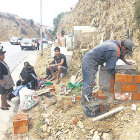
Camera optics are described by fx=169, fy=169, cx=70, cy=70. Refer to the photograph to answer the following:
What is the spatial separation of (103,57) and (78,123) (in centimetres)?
143

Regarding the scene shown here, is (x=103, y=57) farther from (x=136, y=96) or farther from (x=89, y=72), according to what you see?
(x=136, y=96)

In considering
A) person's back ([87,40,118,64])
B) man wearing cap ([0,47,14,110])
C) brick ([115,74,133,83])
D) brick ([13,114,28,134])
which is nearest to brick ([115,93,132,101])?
brick ([115,74,133,83])

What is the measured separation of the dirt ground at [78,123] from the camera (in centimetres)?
292

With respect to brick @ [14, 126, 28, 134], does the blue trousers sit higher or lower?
higher

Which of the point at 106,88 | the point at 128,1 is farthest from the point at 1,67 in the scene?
the point at 128,1

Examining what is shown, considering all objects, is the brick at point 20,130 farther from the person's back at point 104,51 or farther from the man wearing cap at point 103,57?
the person's back at point 104,51

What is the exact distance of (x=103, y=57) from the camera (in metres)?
3.50

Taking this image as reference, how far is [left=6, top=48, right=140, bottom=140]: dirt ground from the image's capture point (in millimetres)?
2924

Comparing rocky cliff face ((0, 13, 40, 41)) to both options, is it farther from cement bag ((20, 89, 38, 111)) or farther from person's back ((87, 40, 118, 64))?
person's back ((87, 40, 118, 64))

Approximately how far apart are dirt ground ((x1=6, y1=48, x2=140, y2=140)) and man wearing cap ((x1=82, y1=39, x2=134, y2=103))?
0.48m

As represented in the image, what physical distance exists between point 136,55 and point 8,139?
3.75 meters

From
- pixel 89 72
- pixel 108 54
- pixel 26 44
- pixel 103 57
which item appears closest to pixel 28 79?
pixel 89 72

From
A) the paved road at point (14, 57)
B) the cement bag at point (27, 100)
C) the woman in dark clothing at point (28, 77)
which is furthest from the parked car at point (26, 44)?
the cement bag at point (27, 100)

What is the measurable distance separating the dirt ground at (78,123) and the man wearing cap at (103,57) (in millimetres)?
480
